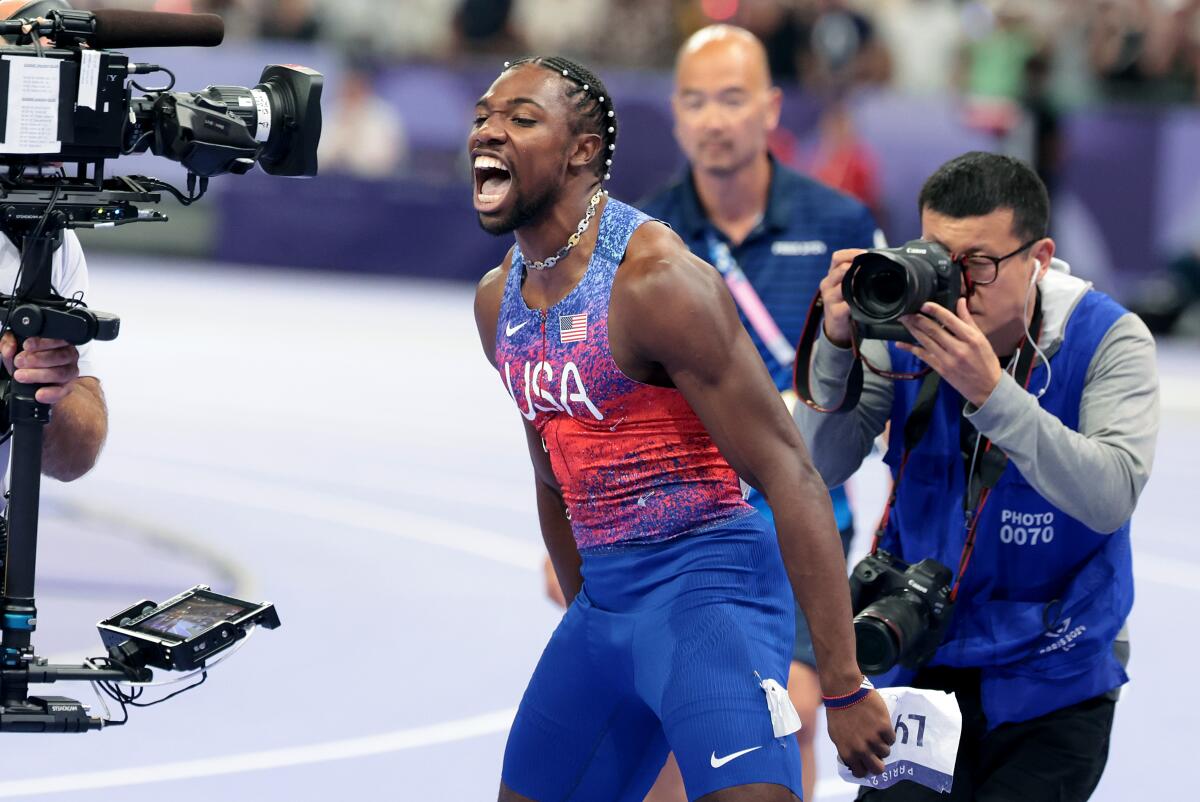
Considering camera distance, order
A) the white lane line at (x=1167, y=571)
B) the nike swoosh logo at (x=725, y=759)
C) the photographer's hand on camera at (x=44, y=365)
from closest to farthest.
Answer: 1. the nike swoosh logo at (x=725, y=759)
2. the photographer's hand on camera at (x=44, y=365)
3. the white lane line at (x=1167, y=571)

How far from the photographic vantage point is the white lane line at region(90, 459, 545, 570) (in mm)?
9242

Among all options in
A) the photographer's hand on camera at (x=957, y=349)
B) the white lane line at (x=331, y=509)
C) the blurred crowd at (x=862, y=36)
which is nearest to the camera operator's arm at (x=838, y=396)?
the photographer's hand on camera at (x=957, y=349)

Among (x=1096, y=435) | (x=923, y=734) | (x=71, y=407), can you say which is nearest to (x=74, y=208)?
(x=71, y=407)

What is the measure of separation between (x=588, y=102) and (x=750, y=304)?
2.13 m

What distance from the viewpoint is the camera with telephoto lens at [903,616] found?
14.7 feet

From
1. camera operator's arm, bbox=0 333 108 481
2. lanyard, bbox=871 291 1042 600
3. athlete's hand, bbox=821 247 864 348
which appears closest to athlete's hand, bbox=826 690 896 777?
lanyard, bbox=871 291 1042 600

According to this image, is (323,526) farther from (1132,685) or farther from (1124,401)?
(1124,401)

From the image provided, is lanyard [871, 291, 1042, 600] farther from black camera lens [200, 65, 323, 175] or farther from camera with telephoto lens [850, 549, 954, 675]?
black camera lens [200, 65, 323, 175]

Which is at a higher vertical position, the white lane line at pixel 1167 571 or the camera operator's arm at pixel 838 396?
the camera operator's arm at pixel 838 396

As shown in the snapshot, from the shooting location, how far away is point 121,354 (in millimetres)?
14500

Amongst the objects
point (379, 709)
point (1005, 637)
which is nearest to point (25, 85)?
point (1005, 637)

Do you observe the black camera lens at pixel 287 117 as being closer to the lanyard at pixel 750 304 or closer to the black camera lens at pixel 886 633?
the black camera lens at pixel 886 633

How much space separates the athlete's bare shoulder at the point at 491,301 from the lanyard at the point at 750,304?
5.51ft

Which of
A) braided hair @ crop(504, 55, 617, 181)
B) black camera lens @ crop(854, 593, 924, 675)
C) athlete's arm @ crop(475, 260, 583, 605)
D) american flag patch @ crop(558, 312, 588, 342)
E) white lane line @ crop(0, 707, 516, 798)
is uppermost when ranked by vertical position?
braided hair @ crop(504, 55, 617, 181)
